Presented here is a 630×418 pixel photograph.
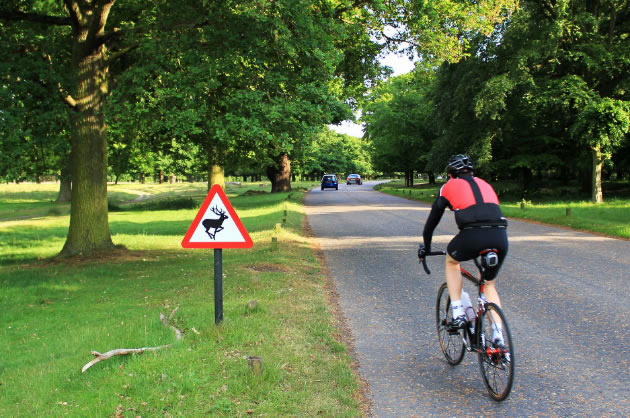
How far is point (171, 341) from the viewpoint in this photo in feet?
17.4

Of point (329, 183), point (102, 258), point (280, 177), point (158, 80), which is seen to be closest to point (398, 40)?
point (158, 80)

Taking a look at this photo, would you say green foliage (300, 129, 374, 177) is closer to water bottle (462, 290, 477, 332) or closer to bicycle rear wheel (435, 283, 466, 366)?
bicycle rear wheel (435, 283, 466, 366)

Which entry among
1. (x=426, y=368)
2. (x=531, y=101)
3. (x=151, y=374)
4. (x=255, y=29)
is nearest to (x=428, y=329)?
(x=426, y=368)

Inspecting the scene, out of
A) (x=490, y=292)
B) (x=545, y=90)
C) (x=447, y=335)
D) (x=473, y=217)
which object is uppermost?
(x=545, y=90)

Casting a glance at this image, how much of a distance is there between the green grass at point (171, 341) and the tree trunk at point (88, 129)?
0.88 meters

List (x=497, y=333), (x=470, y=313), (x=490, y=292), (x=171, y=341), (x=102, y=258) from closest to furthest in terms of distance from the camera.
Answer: (x=497, y=333) < (x=490, y=292) < (x=470, y=313) < (x=171, y=341) < (x=102, y=258)

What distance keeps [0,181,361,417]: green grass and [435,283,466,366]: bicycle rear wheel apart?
976 millimetres

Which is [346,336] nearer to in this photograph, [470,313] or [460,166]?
[470,313]

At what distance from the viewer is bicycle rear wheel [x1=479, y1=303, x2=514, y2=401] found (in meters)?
3.71

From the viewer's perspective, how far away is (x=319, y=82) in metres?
9.84

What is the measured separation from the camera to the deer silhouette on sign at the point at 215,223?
17.0 feet

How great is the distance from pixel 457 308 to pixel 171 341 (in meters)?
2.97

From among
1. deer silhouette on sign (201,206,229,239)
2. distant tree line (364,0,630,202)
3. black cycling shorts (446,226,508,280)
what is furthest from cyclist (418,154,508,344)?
distant tree line (364,0,630,202)

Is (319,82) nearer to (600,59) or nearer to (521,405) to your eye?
(521,405)
